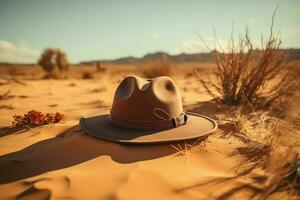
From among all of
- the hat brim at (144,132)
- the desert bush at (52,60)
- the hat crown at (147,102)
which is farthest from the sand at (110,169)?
the desert bush at (52,60)

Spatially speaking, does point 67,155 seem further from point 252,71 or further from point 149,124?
point 252,71

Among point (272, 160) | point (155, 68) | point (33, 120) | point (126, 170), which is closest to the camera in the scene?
point (272, 160)

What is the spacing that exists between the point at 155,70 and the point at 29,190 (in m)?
9.18

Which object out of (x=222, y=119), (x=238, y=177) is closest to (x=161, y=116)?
(x=238, y=177)

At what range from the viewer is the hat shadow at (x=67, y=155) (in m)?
2.43

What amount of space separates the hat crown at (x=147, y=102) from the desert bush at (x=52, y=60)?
15.2m

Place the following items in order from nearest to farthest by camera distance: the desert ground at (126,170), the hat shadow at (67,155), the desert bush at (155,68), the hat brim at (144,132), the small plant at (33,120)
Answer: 1. the desert ground at (126,170)
2. the hat shadow at (67,155)
3. the hat brim at (144,132)
4. the small plant at (33,120)
5. the desert bush at (155,68)

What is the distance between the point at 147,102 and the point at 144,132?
291mm

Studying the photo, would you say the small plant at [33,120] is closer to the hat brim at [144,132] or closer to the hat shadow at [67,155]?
the hat shadow at [67,155]

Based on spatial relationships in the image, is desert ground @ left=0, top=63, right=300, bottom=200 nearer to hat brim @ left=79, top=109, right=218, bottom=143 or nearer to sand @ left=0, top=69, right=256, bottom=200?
sand @ left=0, top=69, right=256, bottom=200

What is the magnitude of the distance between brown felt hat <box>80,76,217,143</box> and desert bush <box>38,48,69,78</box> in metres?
15.2

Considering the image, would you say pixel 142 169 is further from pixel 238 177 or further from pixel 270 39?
pixel 270 39

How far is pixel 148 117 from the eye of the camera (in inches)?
108

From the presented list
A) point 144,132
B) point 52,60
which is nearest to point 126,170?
point 144,132
